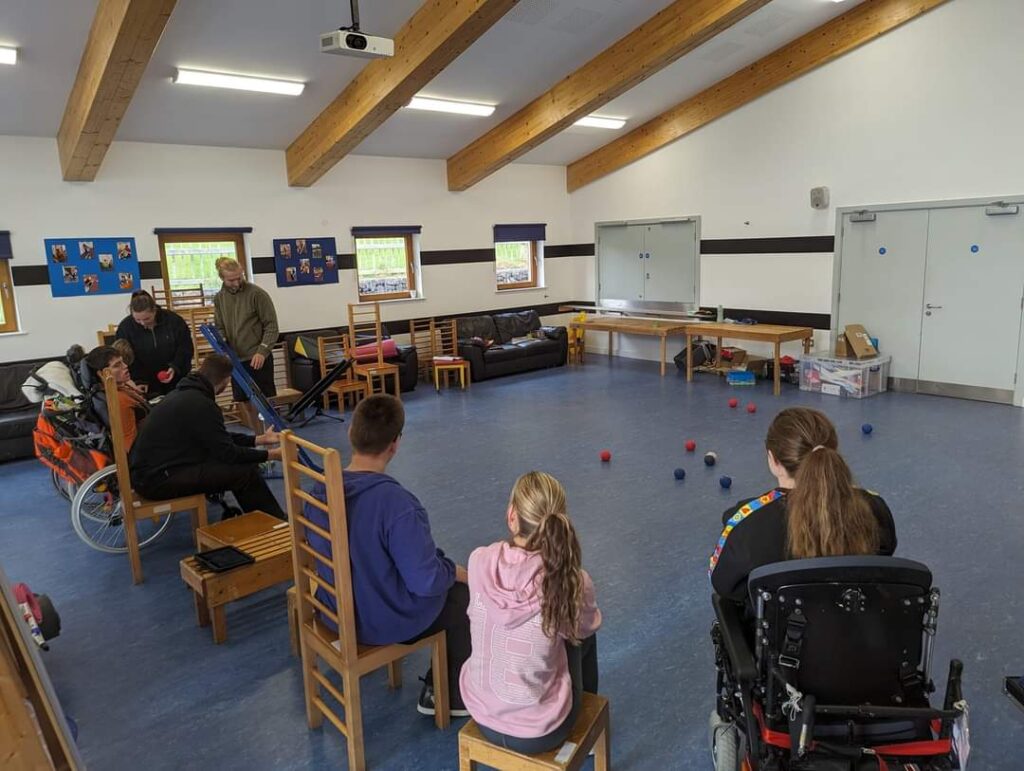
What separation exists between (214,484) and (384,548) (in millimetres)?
2049

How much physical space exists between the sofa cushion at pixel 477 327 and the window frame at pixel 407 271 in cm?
74

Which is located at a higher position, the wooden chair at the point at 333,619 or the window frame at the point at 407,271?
the window frame at the point at 407,271

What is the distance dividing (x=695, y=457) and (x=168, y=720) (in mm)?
4103

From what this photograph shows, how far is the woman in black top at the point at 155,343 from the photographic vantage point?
5368 millimetres

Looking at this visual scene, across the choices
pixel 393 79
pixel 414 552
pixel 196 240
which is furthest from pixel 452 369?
pixel 414 552

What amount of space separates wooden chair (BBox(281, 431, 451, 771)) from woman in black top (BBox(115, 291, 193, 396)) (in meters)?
3.60

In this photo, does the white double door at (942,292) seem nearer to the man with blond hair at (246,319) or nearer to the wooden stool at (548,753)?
the man with blond hair at (246,319)

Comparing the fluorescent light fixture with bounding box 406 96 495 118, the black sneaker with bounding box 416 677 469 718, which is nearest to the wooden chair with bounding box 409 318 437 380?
the fluorescent light fixture with bounding box 406 96 495 118

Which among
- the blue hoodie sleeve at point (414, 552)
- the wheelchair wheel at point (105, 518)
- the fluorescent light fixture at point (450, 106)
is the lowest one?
the wheelchair wheel at point (105, 518)

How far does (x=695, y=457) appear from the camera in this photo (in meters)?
5.64

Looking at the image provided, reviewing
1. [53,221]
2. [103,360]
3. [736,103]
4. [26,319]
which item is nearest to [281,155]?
[53,221]

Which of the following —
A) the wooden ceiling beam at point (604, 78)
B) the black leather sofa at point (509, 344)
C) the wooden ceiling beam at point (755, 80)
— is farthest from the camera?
the black leather sofa at point (509, 344)

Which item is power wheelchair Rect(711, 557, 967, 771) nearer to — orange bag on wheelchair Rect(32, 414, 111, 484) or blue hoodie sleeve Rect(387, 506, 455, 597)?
blue hoodie sleeve Rect(387, 506, 455, 597)

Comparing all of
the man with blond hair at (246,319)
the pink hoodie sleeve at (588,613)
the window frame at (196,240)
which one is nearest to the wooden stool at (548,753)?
the pink hoodie sleeve at (588,613)
